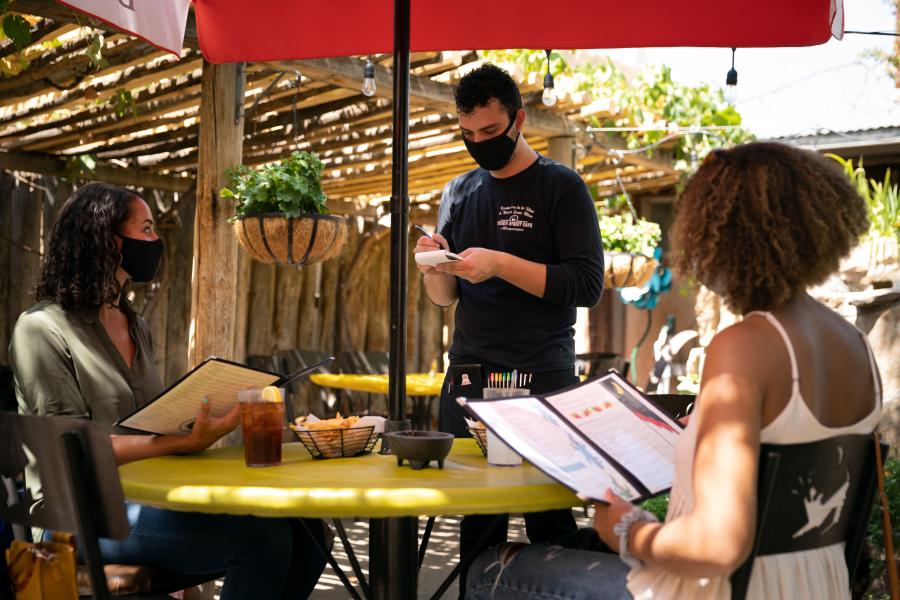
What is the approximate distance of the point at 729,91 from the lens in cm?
390

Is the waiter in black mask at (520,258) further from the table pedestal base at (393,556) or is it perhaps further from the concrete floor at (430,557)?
the concrete floor at (430,557)

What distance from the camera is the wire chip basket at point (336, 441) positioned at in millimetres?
2268

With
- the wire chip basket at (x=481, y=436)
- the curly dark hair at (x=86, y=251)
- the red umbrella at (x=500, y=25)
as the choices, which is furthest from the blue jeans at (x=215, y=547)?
the red umbrella at (x=500, y=25)

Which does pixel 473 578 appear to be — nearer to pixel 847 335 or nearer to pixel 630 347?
pixel 847 335

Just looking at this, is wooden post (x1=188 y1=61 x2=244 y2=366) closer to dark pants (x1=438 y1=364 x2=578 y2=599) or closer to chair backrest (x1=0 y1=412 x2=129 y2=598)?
dark pants (x1=438 y1=364 x2=578 y2=599)

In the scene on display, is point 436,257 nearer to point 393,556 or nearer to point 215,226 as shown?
point 393,556

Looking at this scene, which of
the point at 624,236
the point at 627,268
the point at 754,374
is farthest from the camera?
the point at 624,236

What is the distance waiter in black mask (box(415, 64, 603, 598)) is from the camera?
2.76 m

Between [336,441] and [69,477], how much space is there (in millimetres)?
664

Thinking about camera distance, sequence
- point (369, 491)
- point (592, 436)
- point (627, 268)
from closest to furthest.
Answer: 1. point (369, 491)
2. point (592, 436)
3. point (627, 268)

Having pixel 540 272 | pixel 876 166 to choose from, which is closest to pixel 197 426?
pixel 540 272

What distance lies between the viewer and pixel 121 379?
250 centimetres

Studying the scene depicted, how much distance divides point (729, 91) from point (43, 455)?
301cm

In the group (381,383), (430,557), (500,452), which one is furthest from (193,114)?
(500,452)
